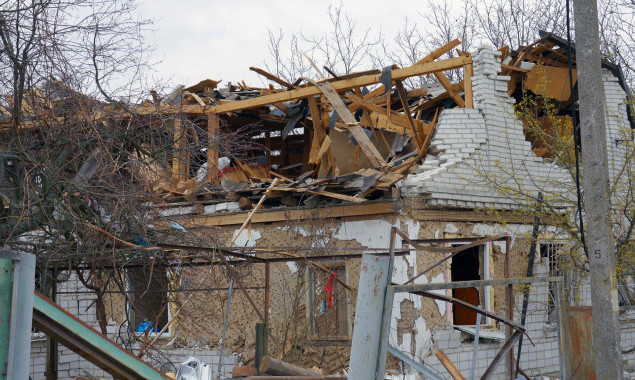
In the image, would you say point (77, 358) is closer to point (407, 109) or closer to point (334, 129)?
point (334, 129)

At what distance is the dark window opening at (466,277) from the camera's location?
13.7 m

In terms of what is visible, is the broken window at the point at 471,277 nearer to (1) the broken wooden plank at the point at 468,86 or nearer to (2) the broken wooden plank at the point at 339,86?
(1) the broken wooden plank at the point at 468,86

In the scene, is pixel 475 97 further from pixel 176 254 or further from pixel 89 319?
pixel 89 319

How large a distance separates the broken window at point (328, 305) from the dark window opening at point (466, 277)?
2.31m

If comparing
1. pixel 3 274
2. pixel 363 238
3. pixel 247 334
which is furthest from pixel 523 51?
pixel 3 274

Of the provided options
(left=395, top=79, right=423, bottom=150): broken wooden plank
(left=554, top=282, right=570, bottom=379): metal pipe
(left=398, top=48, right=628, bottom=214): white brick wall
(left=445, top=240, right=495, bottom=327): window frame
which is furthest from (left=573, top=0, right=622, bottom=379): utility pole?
(left=395, top=79, right=423, bottom=150): broken wooden plank

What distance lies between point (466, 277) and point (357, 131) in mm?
4788

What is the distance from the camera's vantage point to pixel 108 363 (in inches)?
154

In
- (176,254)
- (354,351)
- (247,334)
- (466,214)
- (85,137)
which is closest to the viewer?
(354,351)

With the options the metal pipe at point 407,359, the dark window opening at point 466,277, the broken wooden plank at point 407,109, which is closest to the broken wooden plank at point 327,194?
the broken wooden plank at point 407,109

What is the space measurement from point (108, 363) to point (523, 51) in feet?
37.9

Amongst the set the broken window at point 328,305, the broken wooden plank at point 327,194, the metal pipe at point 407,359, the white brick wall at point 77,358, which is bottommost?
the white brick wall at point 77,358

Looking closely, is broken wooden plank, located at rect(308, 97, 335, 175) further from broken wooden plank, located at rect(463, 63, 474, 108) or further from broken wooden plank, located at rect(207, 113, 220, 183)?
broken wooden plank, located at rect(463, 63, 474, 108)

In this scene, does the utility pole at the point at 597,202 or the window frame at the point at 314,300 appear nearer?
the utility pole at the point at 597,202
